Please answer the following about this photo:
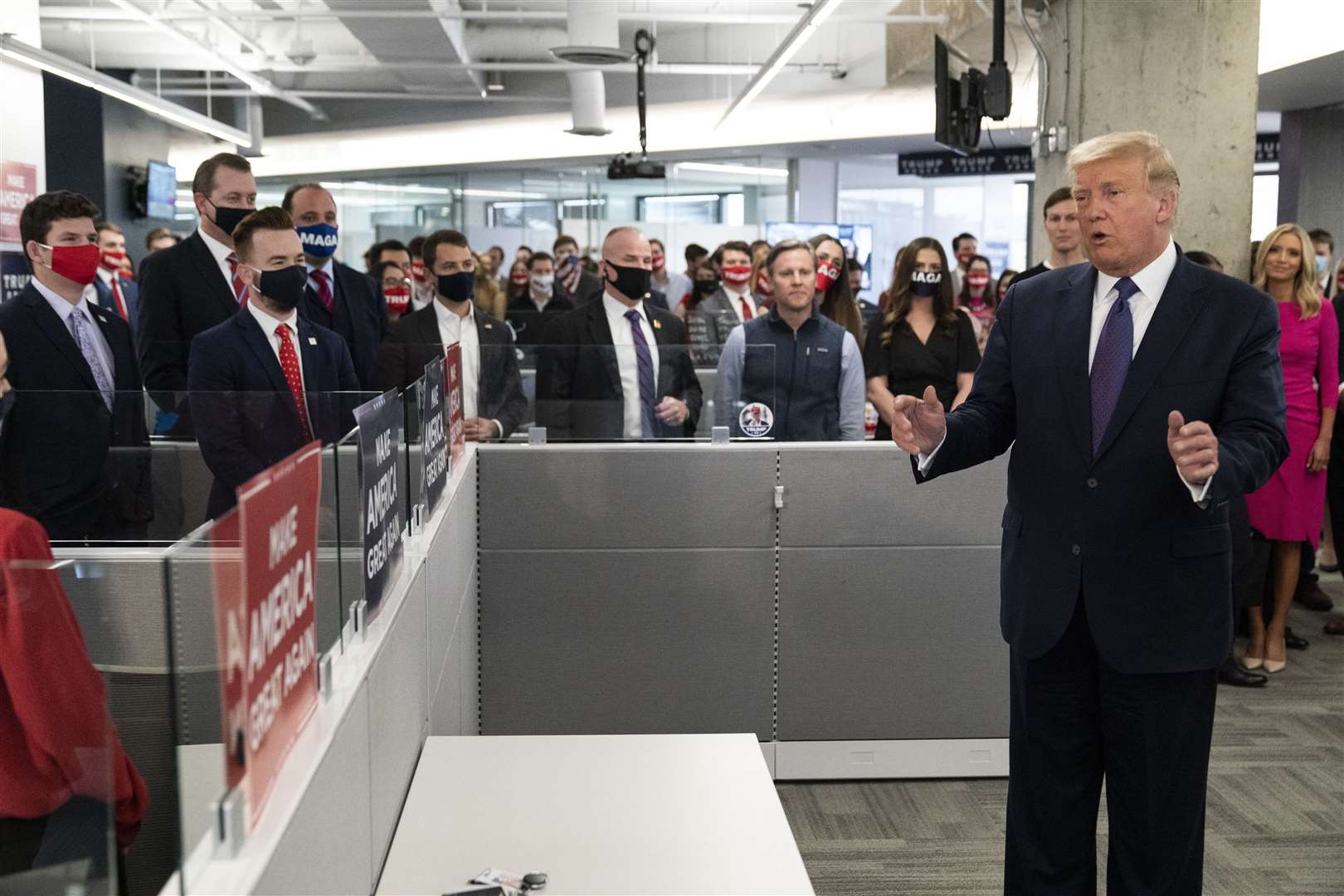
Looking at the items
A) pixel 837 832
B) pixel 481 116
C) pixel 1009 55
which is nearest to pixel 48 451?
pixel 837 832

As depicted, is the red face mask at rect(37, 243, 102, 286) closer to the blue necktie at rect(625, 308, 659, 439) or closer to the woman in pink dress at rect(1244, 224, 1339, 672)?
the blue necktie at rect(625, 308, 659, 439)

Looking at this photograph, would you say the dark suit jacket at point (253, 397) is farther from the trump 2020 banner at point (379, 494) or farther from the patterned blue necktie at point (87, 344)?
the patterned blue necktie at point (87, 344)

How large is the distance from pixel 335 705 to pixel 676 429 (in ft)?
8.30

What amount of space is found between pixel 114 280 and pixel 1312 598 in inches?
273

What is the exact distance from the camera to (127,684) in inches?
75.6

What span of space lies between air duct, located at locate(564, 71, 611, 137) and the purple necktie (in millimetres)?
12297

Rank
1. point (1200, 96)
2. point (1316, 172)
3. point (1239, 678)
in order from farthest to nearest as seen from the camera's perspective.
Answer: point (1316, 172) < point (1200, 96) < point (1239, 678)

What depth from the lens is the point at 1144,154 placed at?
7.64 feet

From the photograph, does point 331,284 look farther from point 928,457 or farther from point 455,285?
point 928,457

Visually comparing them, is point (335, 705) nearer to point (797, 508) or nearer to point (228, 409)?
point (228, 409)

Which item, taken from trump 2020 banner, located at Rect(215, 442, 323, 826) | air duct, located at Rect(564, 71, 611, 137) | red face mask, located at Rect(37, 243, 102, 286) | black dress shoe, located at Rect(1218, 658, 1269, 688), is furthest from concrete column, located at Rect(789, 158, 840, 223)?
trump 2020 banner, located at Rect(215, 442, 323, 826)

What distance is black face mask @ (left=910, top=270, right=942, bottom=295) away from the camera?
481cm

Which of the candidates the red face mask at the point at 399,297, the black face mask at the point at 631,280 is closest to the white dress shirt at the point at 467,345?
the black face mask at the point at 631,280

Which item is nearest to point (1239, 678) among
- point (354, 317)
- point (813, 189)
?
point (354, 317)
